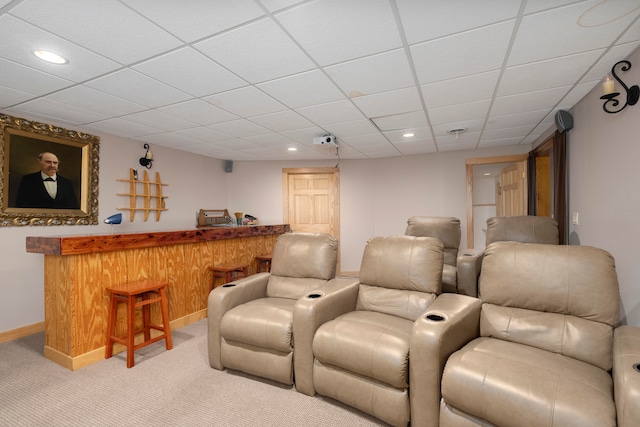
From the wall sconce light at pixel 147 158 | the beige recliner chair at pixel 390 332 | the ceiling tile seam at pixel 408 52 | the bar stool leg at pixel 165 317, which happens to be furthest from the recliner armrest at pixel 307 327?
the wall sconce light at pixel 147 158

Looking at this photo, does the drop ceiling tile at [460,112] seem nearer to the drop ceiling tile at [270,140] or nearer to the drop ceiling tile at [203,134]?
the drop ceiling tile at [270,140]

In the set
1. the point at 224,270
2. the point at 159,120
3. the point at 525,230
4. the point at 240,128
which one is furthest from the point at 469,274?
the point at 159,120

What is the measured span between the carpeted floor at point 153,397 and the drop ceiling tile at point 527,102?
2.99m

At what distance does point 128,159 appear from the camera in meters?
4.29

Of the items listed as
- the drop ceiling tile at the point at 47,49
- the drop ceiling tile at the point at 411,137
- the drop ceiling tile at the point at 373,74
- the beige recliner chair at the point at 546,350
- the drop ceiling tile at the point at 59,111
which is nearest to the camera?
the beige recliner chair at the point at 546,350

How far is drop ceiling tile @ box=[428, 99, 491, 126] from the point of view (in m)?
3.06

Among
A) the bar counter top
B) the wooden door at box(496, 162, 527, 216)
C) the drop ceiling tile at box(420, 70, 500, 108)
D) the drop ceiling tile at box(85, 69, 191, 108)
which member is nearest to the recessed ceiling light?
the drop ceiling tile at box(85, 69, 191, 108)

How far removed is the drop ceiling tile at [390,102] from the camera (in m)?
2.77

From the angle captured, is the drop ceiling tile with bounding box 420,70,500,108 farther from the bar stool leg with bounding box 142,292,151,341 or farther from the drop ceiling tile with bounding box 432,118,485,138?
the bar stool leg with bounding box 142,292,151,341

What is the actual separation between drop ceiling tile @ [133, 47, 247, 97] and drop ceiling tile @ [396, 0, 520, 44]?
135 cm

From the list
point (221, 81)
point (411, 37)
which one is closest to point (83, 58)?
point (221, 81)

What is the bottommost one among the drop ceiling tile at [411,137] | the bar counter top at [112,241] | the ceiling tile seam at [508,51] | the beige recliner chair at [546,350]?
the beige recliner chair at [546,350]

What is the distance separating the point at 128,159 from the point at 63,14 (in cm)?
299

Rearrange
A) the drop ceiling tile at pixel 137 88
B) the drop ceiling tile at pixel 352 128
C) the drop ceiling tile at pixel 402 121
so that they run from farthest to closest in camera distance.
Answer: the drop ceiling tile at pixel 352 128 < the drop ceiling tile at pixel 402 121 < the drop ceiling tile at pixel 137 88
